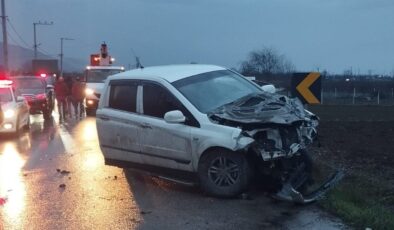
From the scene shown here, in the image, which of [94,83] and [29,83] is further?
[94,83]

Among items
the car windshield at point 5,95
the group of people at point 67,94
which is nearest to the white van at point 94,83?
the group of people at point 67,94

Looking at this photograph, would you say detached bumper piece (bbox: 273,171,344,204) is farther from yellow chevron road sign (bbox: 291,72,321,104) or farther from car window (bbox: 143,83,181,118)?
yellow chevron road sign (bbox: 291,72,321,104)

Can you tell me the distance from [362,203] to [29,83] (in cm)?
2108

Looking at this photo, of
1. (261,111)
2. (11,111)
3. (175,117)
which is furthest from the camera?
(11,111)

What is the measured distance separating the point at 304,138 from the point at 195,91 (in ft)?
5.93

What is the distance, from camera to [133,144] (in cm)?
929

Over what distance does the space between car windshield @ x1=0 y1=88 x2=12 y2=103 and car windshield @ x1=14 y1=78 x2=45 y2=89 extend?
7.91 metres

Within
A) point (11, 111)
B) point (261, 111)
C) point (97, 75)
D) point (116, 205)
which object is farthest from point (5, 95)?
point (261, 111)

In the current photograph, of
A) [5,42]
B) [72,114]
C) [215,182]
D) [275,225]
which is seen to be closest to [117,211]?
[215,182]

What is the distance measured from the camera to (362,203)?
7.93 meters

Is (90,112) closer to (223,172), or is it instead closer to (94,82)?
(94,82)

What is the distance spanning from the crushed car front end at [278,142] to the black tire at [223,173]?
0.23 m

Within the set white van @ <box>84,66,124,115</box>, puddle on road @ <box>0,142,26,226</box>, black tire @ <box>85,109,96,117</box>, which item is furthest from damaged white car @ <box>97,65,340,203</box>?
black tire @ <box>85,109,96,117</box>

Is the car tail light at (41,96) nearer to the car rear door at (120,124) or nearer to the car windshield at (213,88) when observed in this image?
the car rear door at (120,124)
